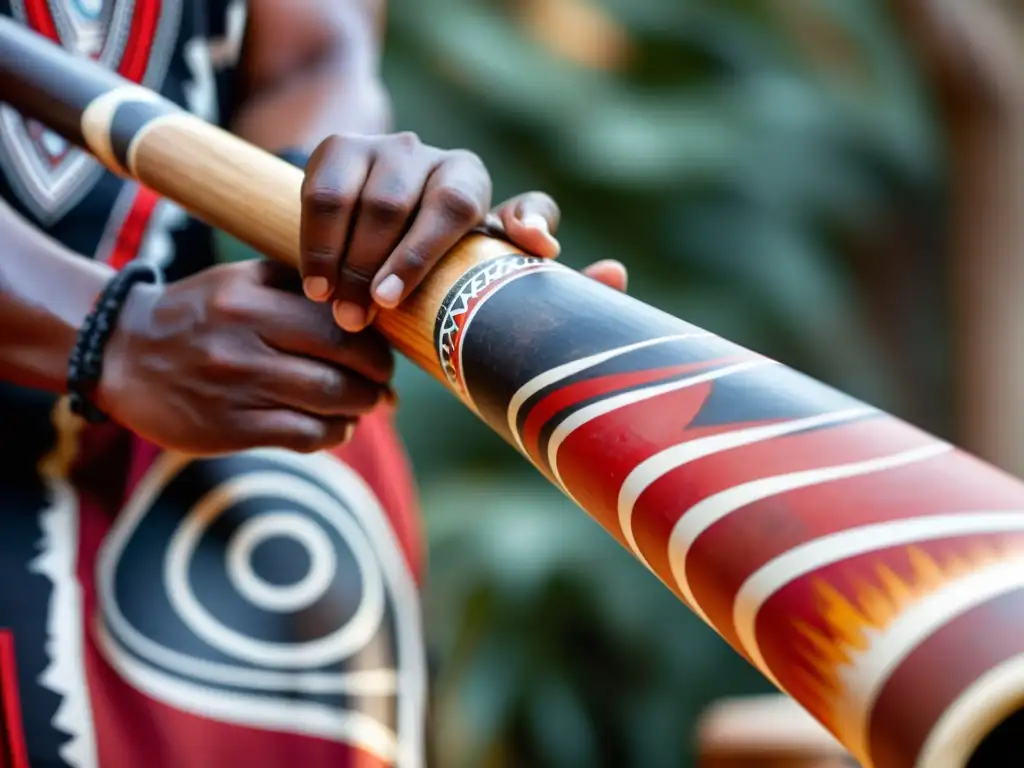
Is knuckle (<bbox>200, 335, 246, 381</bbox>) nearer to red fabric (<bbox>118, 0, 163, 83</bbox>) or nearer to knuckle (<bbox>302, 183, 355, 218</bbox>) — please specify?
knuckle (<bbox>302, 183, 355, 218</bbox>)

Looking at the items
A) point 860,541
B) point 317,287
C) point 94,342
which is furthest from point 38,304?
point 860,541

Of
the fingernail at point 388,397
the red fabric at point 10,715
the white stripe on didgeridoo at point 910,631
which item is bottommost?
the red fabric at point 10,715

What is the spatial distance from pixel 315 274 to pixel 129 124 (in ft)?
0.41

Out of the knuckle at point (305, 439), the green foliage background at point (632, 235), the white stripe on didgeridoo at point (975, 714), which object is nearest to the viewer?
the white stripe on didgeridoo at point (975, 714)

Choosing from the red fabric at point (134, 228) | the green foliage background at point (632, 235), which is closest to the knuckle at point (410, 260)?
the red fabric at point (134, 228)

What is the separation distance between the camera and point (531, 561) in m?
1.54

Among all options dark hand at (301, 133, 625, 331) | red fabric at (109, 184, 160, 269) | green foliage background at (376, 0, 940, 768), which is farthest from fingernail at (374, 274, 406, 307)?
green foliage background at (376, 0, 940, 768)

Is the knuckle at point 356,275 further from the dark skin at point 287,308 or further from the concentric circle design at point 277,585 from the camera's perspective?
the concentric circle design at point 277,585

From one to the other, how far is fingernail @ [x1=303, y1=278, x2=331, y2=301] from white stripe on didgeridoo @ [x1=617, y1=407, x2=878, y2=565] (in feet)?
0.46

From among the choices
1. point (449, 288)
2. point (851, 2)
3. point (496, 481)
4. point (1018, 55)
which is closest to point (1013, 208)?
point (1018, 55)

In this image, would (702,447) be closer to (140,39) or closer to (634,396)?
(634,396)

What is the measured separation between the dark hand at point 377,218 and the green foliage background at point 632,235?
114 centimetres

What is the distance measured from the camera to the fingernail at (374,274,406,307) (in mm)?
397

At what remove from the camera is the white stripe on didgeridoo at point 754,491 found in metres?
0.30
